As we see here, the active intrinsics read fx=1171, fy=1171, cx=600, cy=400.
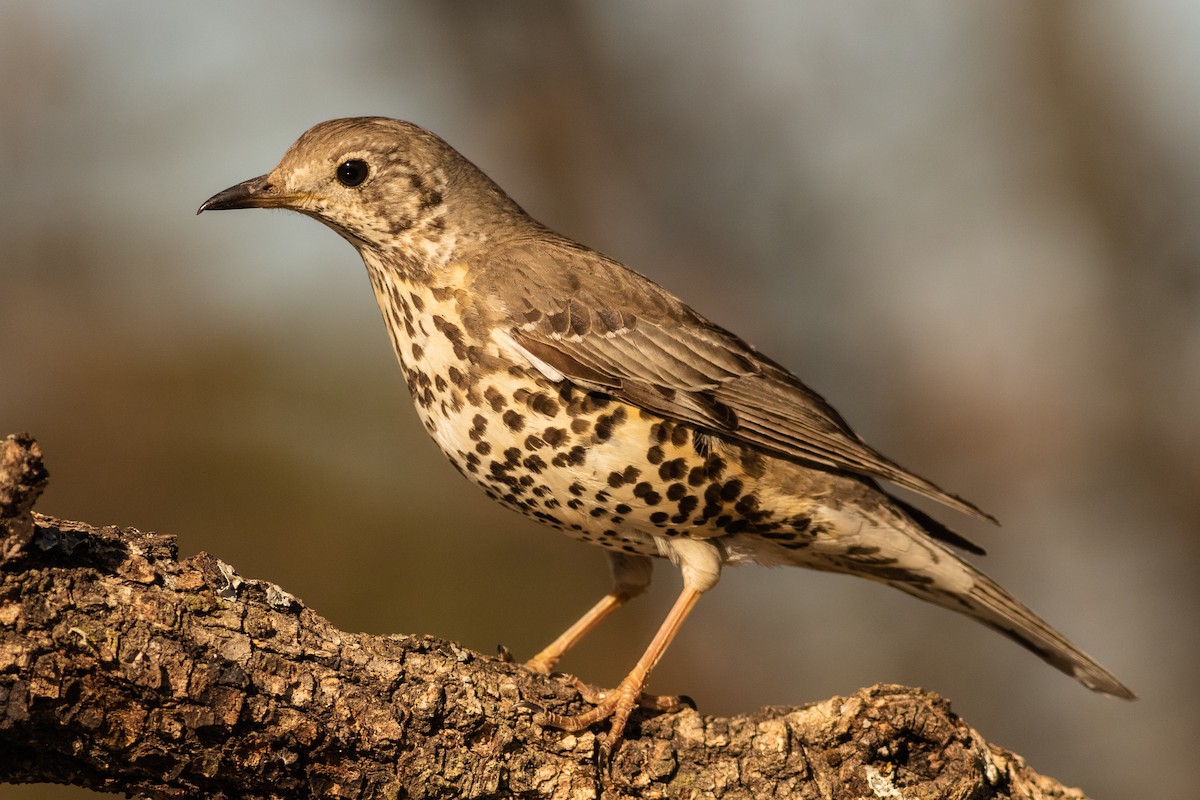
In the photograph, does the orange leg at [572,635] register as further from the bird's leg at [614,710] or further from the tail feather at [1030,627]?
the tail feather at [1030,627]

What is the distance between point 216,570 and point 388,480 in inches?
245

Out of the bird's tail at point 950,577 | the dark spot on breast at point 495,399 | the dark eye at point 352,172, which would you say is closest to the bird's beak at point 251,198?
the dark eye at point 352,172

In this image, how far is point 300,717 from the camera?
3.68 metres

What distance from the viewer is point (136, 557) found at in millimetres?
3633

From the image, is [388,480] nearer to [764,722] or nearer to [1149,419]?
[764,722]

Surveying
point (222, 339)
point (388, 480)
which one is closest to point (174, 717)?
point (388, 480)

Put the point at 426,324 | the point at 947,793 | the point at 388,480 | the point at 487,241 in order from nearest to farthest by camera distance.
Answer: the point at 947,793, the point at 426,324, the point at 487,241, the point at 388,480

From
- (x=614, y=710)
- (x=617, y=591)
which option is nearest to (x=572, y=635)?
(x=617, y=591)

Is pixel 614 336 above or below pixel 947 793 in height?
above

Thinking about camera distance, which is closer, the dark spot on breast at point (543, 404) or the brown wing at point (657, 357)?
the dark spot on breast at point (543, 404)

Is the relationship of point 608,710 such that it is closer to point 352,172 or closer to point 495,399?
point 495,399

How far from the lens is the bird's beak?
528 centimetres

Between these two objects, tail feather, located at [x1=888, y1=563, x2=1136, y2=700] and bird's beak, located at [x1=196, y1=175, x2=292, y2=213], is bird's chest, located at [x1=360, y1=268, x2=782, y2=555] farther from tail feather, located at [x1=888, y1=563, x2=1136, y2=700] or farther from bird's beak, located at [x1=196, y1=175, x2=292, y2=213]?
tail feather, located at [x1=888, y1=563, x2=1136, y2=700]

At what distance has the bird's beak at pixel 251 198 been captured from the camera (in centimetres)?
528
